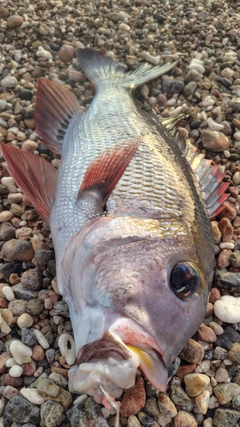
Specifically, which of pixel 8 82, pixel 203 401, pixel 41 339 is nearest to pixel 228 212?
Result: pixel 203 401

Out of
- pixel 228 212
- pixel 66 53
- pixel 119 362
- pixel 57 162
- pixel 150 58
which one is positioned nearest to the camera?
pixel 119 362

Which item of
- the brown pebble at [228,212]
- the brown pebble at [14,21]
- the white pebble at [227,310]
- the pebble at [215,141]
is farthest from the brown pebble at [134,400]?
the brown pebble at [14,21]

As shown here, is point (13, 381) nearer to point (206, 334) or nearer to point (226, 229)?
point (206, 334)

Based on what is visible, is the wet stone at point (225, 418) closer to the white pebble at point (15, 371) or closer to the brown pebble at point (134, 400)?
the brown pebble at point (134, 400)

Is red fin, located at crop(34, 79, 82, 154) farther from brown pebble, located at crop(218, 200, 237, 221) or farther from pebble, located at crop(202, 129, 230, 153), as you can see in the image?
brown pebble, located at crop(218, 200, 237, 221)

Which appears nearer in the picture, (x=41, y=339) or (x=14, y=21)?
(x=41, y=339)

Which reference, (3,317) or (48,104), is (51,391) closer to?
(3,317)

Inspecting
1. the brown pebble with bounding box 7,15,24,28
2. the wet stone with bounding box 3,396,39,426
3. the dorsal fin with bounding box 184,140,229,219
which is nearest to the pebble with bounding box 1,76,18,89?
the brown pebble with bounding box 7,15,24,28
